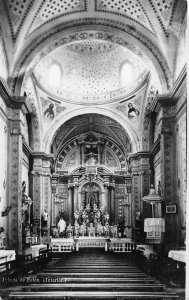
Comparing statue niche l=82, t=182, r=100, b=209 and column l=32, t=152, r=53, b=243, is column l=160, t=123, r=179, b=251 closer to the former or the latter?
column l=32, t=152, r=53, b=243

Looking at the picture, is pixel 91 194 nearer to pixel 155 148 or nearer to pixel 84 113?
pixel 84 113

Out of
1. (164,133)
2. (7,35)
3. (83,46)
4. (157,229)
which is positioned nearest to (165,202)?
(157,229)

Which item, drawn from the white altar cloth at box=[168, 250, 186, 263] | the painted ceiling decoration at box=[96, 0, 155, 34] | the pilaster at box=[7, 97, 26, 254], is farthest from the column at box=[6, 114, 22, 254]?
the white altar cloth at box=[168, 250, 186, 263]

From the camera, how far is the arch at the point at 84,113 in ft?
84.6

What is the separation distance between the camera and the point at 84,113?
26.3 m

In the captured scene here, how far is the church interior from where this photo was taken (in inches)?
579

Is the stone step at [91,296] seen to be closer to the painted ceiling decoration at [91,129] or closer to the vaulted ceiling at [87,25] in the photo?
the vaulted ceiling at [87,25]

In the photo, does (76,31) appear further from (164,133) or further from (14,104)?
(164,133)

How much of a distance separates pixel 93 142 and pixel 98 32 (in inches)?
557

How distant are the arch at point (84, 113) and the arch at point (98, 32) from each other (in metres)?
8.01

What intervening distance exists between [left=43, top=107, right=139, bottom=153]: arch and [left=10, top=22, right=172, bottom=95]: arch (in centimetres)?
801

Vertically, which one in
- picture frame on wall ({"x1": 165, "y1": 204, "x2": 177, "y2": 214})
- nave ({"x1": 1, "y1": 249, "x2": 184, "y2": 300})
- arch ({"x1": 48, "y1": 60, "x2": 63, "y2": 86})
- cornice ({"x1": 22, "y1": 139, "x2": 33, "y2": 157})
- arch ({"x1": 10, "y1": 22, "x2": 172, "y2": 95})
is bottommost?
nave ({"x1": 1, "y1": 249, "x2": 184, "y2": 300})

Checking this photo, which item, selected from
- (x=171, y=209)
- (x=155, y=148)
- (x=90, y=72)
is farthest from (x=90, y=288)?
(x=90, y=72)

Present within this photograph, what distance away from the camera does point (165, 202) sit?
16375 mm
